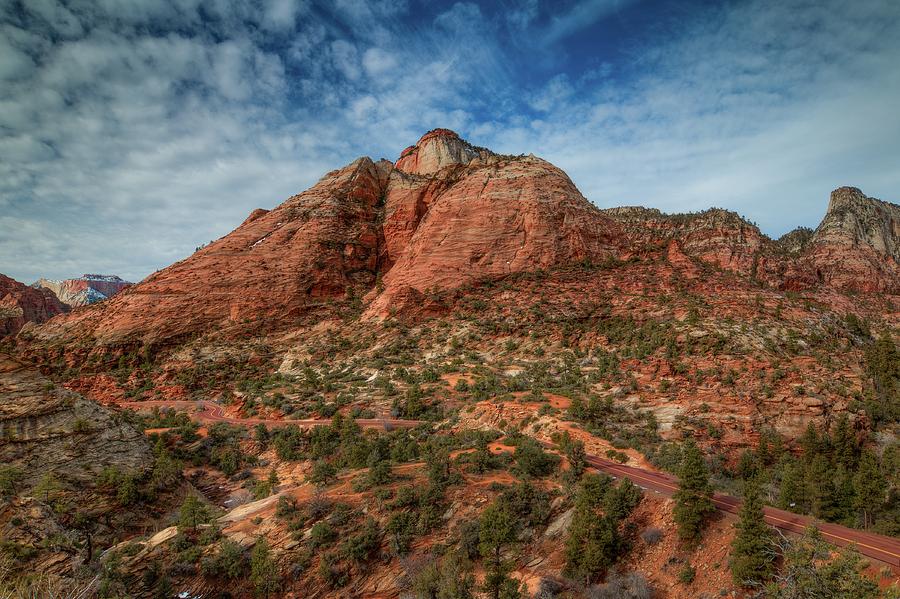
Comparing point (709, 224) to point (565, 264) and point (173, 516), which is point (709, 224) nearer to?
point (565, 264)

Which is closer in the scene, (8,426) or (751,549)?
(751,549)

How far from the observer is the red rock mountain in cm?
4075

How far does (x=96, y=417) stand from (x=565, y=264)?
37592 millimetres

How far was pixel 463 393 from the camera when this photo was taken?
26281mm

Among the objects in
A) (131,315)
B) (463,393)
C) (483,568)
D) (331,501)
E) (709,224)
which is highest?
(709,224)

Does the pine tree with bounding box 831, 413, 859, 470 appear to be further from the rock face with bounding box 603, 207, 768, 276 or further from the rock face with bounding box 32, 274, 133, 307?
the rock face with bounding box 32, 274, 133, 307

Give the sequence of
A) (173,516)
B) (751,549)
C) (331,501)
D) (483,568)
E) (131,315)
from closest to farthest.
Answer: (751,549), (483,568), (331,501), (173,516), (131,315)

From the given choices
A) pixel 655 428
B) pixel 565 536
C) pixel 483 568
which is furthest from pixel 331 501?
pixel 655 428

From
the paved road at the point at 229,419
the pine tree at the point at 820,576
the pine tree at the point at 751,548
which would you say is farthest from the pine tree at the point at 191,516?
the pine tree at the point at 820,576

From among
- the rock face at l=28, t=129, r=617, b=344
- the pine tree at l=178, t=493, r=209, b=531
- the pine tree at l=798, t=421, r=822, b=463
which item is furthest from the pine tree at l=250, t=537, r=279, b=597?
the rock face at l=28, t=129, r=617, b=344

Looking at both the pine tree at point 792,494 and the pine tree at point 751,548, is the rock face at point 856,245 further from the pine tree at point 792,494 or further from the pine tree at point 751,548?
the pine tree at point 751,548

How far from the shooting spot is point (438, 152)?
216 feet

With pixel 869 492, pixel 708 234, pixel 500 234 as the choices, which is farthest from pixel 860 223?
pixel 869 492

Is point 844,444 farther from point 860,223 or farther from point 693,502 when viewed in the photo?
point 860,223
